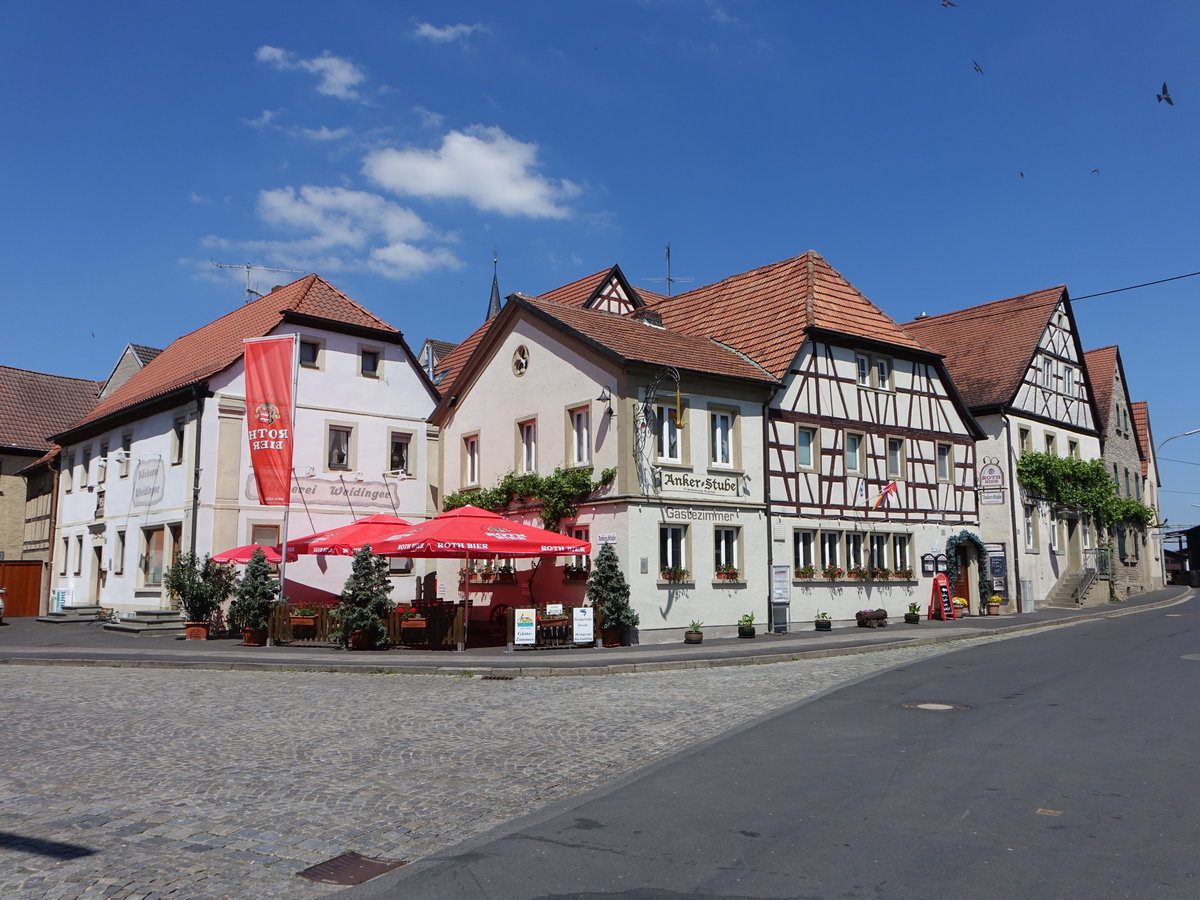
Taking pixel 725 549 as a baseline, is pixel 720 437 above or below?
above

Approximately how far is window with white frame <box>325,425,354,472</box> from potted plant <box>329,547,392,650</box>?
11.2 m

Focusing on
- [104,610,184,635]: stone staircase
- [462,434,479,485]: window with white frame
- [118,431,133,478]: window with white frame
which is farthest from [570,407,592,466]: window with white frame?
[118,431,133,478]: window with white frame

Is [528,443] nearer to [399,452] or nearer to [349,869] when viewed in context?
[399,452]

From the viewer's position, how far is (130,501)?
107ft

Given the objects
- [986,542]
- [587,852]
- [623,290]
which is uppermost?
[623,290]

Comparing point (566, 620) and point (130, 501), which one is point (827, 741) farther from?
point (130, 501)

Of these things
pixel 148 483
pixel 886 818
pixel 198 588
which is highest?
pixel 148 483

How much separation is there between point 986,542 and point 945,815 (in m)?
29.8

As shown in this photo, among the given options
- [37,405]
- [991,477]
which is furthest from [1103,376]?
[37,405]

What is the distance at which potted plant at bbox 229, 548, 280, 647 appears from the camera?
23.4m

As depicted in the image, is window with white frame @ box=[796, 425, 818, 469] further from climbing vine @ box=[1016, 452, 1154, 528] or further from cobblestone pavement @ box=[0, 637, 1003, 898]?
climbing vine @ box=[1016, 452, 1154, 528]

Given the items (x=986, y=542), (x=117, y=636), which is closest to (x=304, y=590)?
(x=117, y=636)

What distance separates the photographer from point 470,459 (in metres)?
30.1

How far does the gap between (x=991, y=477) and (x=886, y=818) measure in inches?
1068
